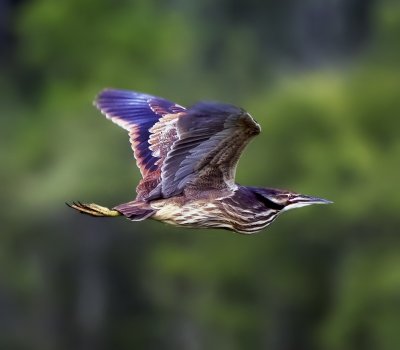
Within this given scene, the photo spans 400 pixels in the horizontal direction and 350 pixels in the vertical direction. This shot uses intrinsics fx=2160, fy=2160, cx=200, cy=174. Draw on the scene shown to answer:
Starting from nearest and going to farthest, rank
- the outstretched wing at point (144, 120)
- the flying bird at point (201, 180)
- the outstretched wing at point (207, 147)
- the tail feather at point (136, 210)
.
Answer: the outstretched wing at point (207, 147), the flying bird at point (201, 180), the tail feather at point (136, 210), the outstretched wing at point (144, 120)

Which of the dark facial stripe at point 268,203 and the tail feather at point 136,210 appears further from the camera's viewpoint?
the dark facial stripe at point 268,203

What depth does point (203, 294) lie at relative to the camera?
77.2 ft

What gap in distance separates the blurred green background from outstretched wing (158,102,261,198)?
1265cm

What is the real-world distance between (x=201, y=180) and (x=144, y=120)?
2.92ft

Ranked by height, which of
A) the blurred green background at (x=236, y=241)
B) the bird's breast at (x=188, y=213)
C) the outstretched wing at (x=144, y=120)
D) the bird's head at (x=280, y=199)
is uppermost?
the outstretched wing at (x=144, y=120)

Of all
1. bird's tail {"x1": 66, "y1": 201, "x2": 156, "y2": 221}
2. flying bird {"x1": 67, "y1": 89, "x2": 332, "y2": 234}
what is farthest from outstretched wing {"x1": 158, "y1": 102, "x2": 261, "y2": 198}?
bird's tail {"x1": 66, "y1": 201, "x2": 156, "y2": 221}

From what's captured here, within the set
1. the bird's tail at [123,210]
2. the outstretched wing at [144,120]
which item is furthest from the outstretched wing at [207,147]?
the outstretched wing at [144,120]

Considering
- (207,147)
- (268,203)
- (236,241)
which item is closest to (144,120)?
(268,203)

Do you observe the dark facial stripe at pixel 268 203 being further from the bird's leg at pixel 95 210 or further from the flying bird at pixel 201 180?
the bird's leg at pixel 95 210

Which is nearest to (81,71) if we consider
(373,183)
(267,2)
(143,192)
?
(267,2)

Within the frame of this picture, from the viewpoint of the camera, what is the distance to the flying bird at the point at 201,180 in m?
7.93

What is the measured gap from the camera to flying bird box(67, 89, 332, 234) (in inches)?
312

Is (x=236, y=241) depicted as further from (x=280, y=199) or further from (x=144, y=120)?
(x=280, y=199)

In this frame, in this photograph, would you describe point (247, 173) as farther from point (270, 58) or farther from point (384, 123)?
point (270, 58)
